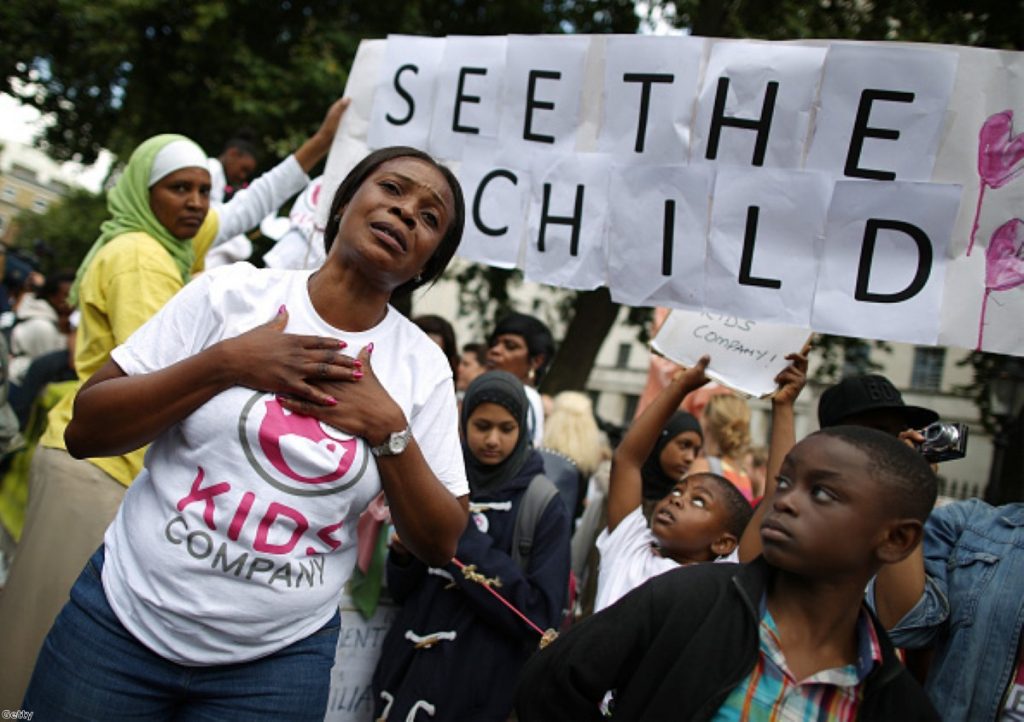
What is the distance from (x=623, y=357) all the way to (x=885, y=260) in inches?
1630

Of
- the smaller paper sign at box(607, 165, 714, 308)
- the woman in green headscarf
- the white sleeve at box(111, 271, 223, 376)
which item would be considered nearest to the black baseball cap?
the smaller paper sign at box(607, 165, 714, 308)

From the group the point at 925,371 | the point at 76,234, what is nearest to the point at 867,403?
the point at 76,234

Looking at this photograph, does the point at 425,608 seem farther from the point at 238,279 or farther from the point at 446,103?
the point at 446,103

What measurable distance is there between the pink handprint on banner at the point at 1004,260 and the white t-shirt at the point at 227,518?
2202 millimetres

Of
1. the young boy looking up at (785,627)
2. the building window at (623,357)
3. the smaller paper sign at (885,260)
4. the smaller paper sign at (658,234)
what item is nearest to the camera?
the young boy looking up at (785,627)

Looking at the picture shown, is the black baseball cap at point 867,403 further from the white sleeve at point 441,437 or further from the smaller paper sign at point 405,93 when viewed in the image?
the smaller paper sign at point 405,93

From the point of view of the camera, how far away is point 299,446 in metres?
1.87

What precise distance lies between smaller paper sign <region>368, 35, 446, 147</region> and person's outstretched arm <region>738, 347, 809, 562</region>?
1.95m

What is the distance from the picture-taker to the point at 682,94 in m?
3.50

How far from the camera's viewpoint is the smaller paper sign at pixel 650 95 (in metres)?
3.50

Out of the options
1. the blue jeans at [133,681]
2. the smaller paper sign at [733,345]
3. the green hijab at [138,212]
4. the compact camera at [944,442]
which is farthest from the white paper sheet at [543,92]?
the blue jeans at [133,681]

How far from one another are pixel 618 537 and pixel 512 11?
10.6 metres

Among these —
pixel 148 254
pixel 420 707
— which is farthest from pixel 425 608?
pixel 148 254

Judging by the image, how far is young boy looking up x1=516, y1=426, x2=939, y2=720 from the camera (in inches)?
65.7
